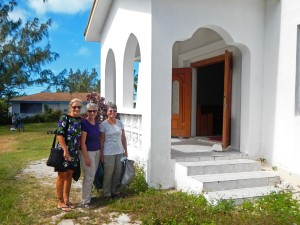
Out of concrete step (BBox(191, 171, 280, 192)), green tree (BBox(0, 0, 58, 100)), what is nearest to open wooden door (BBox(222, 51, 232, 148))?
concrete step (BBox(191, 171, 280, 192))

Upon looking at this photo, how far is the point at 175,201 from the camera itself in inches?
189

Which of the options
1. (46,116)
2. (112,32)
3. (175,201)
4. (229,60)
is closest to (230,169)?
(175,201)

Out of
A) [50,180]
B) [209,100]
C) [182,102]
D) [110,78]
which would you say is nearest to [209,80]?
[209,100]

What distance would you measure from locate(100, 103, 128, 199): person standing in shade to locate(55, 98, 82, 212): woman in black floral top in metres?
0.58

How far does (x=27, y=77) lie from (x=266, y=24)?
81.8 ft

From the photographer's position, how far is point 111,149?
16.8 feet

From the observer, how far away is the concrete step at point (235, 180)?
514 cm

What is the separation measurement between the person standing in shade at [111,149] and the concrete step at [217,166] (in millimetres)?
1268

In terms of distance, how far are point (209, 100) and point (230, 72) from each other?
3296mm

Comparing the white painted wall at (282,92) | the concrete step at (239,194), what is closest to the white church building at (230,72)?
the white painted wall at (282,92)

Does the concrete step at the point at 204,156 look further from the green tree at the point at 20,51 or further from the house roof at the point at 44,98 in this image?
the house roof at the point at 44,98

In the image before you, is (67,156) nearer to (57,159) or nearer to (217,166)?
(57,159)

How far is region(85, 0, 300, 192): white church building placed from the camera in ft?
18.6

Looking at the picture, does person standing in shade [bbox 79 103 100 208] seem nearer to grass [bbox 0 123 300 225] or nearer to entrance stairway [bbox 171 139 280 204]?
grass [bbox 0 123 300 225]
